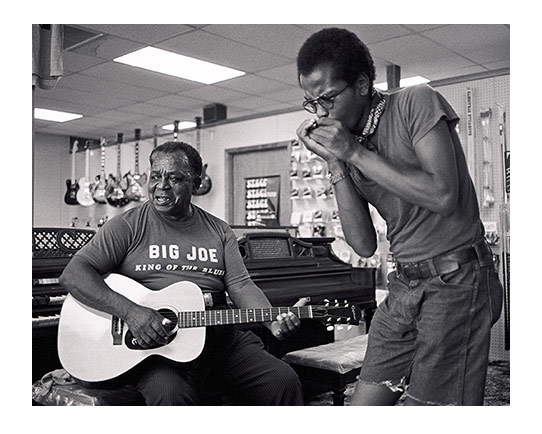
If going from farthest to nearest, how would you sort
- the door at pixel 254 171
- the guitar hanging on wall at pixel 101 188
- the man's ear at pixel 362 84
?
the guitar hanging on wall at pixel 101 188 < the door at pixel 254 171 < the man's ear at pixel 362 84

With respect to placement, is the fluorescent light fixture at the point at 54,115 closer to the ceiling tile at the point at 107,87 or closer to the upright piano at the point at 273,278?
the ceiling tile at the point at 107,87

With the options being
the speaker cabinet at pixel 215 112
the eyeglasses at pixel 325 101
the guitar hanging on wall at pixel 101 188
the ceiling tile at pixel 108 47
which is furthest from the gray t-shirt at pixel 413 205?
the guitar hanging on wall at pixel 101 188

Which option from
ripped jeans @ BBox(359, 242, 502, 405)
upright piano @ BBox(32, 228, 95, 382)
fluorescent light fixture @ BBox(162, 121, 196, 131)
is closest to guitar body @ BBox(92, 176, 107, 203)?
fluorescent light fixture @ BBox(162, 121, 196, 131)

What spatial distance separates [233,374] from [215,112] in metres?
4.80

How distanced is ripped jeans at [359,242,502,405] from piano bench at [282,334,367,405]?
98 centimetres

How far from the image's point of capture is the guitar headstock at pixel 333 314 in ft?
5.89

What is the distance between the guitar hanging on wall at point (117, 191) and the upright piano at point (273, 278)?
3.86 meters

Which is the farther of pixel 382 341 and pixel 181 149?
pixel 181 149

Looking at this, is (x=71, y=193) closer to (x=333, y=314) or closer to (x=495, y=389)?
(x=333, y=314)

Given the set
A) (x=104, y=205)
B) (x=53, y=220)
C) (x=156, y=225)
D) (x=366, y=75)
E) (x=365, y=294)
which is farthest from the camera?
(x=53, y=220)
